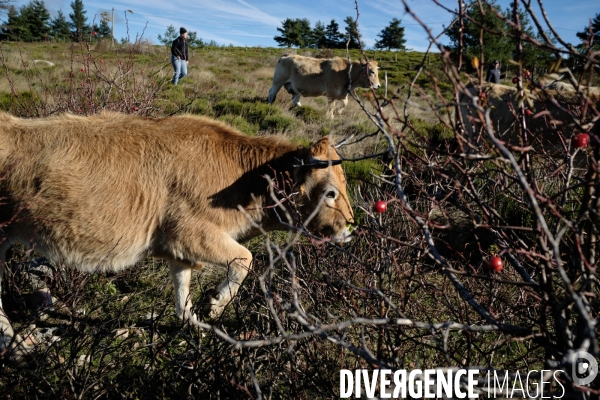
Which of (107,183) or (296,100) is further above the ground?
(296,100)

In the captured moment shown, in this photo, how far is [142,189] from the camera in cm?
423

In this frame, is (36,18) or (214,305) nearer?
(214,305)

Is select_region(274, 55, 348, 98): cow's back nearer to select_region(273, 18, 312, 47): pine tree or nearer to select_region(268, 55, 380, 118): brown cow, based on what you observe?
select_region(268, 55, 380, 118): brown cow

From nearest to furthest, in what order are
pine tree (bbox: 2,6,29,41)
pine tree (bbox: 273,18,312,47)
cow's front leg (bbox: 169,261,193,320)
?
cow's front leg (bbox: 169,261,193,320) → pine tree (bbox: 2,6,29,41) → pine tree (bbox: 273,18,312,47)

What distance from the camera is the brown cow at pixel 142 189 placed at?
4.00m

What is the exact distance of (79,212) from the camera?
4.02 m

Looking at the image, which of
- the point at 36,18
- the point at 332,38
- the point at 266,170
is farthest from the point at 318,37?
the point at 266,170

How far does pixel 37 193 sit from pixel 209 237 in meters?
1.46

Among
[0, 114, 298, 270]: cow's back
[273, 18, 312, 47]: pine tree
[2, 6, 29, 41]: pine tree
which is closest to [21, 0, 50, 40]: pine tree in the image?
[2, 6, 29, 41]: pine tree

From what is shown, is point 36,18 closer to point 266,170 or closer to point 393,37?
point 393,37

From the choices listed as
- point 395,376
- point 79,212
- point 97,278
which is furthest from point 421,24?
point 97,278

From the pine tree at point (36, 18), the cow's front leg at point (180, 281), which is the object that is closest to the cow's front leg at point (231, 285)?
the cow's front leg at point (180, 281)

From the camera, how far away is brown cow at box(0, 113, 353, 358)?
4.00 m

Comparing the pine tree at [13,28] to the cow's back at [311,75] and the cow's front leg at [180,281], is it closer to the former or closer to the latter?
the cow's front leg at [180,281]
